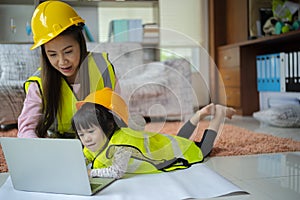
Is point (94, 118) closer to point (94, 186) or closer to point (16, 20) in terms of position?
point (94, 186)

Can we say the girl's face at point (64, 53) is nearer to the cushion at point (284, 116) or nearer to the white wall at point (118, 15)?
the cushion at point (284, 116)

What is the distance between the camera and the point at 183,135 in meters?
1.41

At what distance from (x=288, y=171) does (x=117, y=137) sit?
0.50 m

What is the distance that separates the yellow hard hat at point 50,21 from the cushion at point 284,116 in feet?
4.37

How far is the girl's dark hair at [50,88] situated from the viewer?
1.16 meters

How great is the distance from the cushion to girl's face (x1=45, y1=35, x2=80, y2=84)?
1305 millimetres

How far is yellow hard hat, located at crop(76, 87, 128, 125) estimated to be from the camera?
102cm

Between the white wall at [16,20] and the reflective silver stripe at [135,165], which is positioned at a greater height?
the white wall at [16,20]

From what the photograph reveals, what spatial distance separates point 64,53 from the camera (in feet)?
3.60

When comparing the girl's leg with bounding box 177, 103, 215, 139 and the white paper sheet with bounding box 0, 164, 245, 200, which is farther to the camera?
the girl's leg with bounding box 177, 103, 215, 139

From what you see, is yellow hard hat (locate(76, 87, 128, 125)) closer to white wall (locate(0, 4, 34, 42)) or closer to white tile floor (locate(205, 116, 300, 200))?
white tile floor (locate(205, 116, 300, 200))

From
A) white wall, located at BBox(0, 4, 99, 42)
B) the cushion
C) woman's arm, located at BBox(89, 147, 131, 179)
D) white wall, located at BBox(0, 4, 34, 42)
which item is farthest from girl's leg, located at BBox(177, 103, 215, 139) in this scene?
white wall, located at BBox(0, 4, 34, 42)

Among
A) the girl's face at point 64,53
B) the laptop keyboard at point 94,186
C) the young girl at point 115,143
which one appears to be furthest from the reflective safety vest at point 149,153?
the girl's face at point 64,53

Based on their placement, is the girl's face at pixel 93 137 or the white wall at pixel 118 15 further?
the white wall at pixel 118 15
